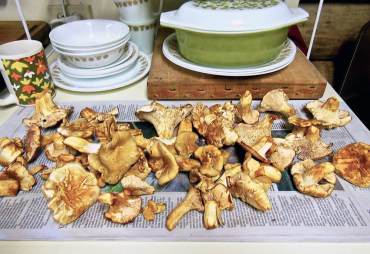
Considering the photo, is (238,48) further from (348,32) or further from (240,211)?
(348,32)

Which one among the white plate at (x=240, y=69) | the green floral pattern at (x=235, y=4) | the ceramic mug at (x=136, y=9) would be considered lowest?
the white plate at (x=240, y=69)

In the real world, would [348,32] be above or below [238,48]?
below

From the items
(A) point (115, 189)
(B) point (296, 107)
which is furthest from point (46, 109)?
(B) point (296, 107)

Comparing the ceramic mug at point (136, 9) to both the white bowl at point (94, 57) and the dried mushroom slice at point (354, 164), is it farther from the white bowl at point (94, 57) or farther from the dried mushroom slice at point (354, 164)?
the dried mushroom slice at point (354, 164)

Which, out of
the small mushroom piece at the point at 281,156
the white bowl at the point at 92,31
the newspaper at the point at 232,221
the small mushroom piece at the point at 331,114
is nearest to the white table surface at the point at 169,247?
the newspaper at the point at 232,221

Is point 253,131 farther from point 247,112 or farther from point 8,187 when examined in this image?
point 8,187

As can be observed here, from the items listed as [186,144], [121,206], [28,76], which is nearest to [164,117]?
[186,144]

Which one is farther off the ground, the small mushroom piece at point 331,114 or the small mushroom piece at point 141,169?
the small mushroom piece at point 331,114
